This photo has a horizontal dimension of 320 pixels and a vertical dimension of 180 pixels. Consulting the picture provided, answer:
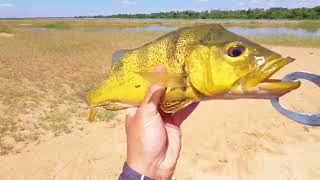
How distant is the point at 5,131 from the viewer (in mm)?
7949

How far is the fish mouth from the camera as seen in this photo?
173cm

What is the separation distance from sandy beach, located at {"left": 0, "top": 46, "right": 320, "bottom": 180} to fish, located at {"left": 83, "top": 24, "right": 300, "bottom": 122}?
4.25 meters

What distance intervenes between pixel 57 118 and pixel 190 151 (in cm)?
349

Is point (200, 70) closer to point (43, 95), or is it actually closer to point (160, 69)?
point (160, 69)

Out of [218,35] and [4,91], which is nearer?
[218,35]

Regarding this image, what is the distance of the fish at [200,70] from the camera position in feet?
5.82

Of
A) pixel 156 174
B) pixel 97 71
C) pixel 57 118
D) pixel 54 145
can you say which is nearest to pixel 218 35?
pixel 156 174

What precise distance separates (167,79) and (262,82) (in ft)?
1.40

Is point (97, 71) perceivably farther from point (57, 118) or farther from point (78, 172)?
point (78, 172)

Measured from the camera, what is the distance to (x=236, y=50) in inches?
74.5

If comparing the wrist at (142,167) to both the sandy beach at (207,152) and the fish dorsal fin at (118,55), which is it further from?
the sandy beach at (207,152)

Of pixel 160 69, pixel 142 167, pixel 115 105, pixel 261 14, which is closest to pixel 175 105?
pixel 160 69

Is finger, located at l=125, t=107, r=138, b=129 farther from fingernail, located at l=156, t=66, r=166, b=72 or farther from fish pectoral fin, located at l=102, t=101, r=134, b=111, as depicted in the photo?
fingernail, located at l=156, t=66, r=166, b=72

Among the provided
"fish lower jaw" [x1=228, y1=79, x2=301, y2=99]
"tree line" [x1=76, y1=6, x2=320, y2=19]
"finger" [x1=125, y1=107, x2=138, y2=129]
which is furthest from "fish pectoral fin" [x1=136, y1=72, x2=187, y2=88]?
"tree line" [x1=76, y1=6, x2=320, y2=19]
